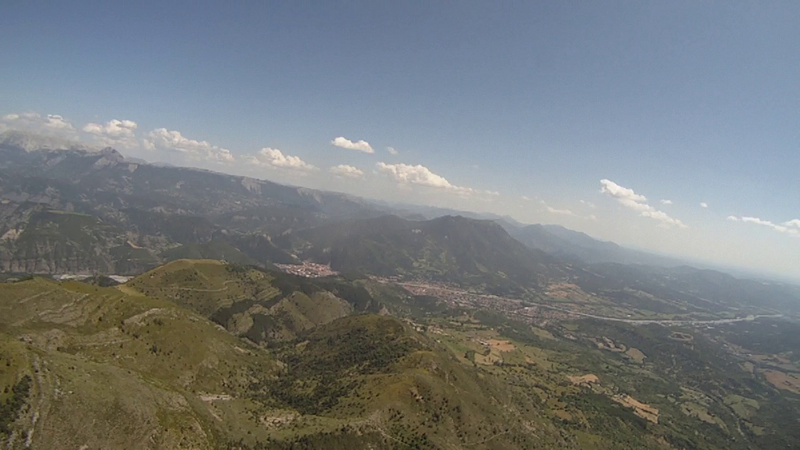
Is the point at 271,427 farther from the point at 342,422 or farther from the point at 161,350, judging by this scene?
the point at 161,350

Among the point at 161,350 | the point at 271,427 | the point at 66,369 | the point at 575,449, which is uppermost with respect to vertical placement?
the point at 66,369

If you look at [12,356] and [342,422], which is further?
[342,422]

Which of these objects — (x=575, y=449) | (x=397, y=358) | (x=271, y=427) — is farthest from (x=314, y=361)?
(x=575, y=449)

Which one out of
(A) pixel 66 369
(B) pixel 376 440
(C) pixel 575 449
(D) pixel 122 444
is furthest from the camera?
(C) pixel 575 449

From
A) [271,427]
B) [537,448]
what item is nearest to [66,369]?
[271,427]

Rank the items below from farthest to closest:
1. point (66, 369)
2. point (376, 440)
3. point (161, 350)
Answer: point (161, 350) → point (376, 440) → point (66, 369)

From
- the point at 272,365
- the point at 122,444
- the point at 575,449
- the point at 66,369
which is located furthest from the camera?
the point at 272,365

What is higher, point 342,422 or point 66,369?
point 66,369

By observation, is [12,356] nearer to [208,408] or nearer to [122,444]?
[122,444]

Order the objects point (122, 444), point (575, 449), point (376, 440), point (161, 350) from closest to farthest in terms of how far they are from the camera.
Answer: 1. point (122, 444)
2. point (376, 440)
3. point (161, 350)
4. point (575, 449)
